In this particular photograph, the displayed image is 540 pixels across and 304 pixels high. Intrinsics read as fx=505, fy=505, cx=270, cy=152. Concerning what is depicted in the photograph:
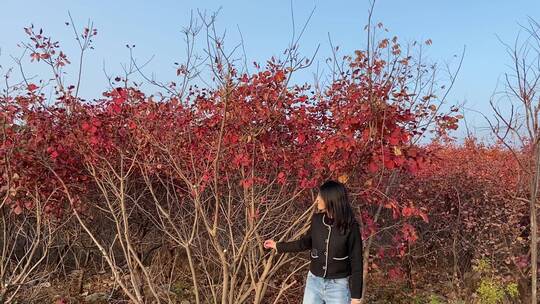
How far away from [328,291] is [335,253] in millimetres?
255

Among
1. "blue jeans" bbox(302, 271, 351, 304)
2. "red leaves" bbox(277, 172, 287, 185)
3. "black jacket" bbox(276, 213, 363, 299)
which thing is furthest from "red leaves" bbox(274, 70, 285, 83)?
"blue jeans" bbox(302, 271, 351, 304)

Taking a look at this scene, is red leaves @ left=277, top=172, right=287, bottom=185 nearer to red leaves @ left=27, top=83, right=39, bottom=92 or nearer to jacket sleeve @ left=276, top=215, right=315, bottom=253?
jacket sleeve @ left=276, top=215, right=315, bottom=253

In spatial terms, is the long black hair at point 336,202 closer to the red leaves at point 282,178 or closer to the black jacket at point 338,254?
the black jacket at point 338,254

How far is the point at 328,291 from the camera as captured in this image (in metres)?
3.27

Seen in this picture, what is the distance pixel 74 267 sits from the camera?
6691 millimetres

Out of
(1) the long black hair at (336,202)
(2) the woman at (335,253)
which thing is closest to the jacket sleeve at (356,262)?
(2) the woman at (335,253)

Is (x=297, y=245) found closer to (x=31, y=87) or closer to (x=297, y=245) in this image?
(x=297, y=245)

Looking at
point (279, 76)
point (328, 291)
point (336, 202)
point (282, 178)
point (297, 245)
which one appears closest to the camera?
point (336, 202)

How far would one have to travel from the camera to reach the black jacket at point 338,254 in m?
3.18

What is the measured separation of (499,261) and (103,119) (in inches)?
184

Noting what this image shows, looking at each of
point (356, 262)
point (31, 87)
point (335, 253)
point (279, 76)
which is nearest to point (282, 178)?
point (279, 76)

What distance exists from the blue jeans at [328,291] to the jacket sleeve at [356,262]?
0.09 meters

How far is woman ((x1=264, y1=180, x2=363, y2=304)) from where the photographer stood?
10.4 feet

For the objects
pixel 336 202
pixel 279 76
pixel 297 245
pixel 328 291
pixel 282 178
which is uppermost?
pixel 279 76
